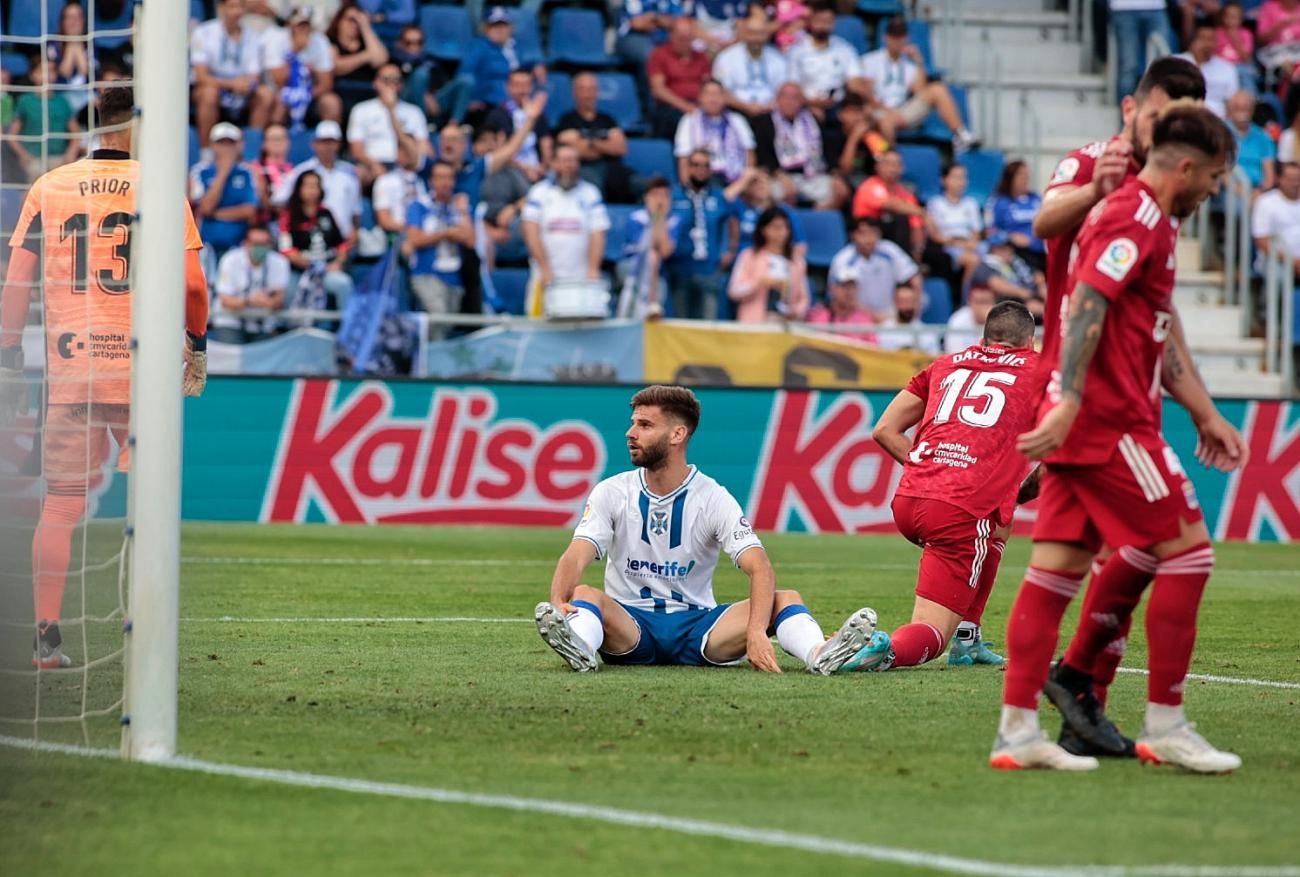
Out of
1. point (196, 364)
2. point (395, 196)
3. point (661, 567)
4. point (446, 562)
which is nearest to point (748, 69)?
point (395, 196)

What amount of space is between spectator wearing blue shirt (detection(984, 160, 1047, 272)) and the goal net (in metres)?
13.9

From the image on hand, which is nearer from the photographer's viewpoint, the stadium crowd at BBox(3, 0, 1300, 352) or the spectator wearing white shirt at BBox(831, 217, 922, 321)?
the stadium crowd at BBox(3, 0, 1300, 352)

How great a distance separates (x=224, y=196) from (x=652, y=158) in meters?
4.53

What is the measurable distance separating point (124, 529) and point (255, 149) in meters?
14.2

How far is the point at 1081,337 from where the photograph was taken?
583cm

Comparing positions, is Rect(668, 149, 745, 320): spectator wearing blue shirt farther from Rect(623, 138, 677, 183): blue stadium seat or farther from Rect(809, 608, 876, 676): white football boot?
Rect(809, 608, 876, 676): white football boot

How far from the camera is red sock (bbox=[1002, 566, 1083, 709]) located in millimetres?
5973

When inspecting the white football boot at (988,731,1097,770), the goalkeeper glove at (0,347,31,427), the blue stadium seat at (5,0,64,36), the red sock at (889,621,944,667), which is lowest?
the red sock at (889,621,944,667)

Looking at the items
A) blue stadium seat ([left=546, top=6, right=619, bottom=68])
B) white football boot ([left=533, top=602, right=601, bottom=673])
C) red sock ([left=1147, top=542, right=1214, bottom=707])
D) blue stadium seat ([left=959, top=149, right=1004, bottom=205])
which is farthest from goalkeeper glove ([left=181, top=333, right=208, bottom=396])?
blue stadium seat ([left=959, top=149, right=1004, bottom=205])

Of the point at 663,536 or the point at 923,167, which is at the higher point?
the point at 923,167

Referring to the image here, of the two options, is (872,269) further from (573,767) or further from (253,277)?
(573,767)

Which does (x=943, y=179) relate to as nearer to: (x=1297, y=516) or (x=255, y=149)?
(x=1297, y=516)

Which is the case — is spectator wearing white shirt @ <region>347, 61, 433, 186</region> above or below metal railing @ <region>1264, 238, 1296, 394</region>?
above

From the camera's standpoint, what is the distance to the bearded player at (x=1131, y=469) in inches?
232
